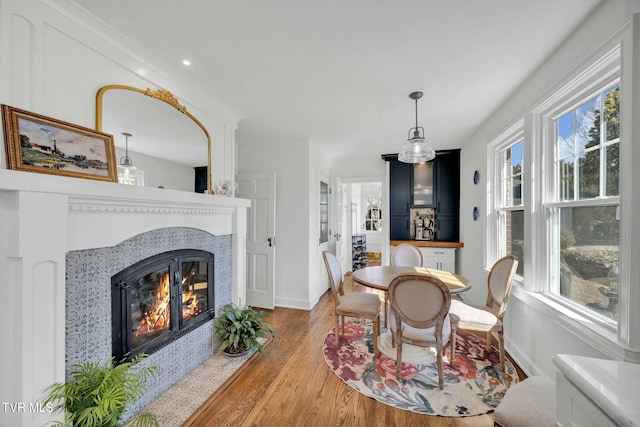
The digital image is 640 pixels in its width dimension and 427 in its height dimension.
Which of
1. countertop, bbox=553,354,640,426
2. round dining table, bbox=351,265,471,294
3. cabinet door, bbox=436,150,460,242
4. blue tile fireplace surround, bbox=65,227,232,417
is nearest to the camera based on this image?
countertop, bbox=553,354,640,426

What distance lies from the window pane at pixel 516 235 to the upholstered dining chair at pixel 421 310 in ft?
4.03

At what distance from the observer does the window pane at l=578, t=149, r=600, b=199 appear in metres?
1.62

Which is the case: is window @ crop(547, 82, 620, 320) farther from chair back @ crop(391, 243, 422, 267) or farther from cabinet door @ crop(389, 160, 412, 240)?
cabinet door @ crop(389, 160, 412, 240)

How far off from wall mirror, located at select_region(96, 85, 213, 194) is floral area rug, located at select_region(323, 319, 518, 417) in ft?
6.86

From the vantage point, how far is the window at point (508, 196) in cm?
260

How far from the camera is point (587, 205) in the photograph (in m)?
1.66

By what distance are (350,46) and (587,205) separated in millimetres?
1884

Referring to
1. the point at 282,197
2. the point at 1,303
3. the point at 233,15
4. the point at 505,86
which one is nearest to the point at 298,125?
the point at 282,197

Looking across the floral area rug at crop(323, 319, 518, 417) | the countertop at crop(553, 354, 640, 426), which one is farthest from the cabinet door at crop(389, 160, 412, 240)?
the countertop at crop(553, 354, 640, 426)

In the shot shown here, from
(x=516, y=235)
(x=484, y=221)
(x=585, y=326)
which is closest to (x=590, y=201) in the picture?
(x=585, y=326)

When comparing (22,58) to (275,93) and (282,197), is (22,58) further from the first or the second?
(282,197)

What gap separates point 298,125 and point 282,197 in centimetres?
109

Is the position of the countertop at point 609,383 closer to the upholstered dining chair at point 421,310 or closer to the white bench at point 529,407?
the white bench at point 529,407

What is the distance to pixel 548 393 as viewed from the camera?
1.24 meters
